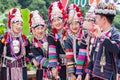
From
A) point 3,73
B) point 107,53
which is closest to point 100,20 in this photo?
point 107,53

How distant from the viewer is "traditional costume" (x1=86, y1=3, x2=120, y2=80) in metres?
3.78

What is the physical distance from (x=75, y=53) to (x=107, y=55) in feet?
3.32

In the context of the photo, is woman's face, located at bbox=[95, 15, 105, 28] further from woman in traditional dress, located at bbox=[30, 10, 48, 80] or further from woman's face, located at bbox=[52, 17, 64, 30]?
woman in traditional dress, located at bbox=[30, 10, 48, 80]

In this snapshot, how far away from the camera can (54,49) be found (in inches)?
197

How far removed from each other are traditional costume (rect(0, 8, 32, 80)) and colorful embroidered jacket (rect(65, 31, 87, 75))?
30.7 inches

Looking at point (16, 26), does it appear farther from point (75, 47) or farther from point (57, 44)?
point (75, 47)

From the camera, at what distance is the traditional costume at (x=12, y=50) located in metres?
5.30

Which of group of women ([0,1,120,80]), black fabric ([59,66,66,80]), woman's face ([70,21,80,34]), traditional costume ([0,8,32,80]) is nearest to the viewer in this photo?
group of women ([0,1,120,80])

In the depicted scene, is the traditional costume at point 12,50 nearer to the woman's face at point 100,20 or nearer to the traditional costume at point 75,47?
the traditional costume at point 75,47

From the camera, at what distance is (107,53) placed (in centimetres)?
384

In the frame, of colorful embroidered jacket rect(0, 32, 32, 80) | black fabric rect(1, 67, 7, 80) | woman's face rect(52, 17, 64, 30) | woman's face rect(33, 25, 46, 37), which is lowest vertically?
black fabric rect(1, 67, 7, 80)

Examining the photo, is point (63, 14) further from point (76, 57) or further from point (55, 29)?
point (76, 57)

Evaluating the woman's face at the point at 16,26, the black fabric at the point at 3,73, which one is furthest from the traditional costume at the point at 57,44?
the black fabric at the point at 3,73

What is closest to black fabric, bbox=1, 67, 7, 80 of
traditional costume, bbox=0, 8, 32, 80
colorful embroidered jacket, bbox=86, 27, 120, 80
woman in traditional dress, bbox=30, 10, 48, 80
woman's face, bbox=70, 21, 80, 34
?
traditional costume, bbox=0, 8, 32, 80
